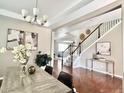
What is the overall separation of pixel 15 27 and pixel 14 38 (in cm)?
44

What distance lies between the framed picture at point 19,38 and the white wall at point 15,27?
135 millimetres

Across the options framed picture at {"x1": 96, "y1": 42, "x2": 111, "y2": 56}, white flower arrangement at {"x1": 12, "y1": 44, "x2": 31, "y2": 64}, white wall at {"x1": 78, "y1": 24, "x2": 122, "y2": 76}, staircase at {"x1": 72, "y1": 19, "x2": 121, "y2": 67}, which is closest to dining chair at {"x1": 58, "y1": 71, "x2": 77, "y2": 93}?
white flower arrangement at {"x1": 12, "y1": 44, "x2": 31, "y2": 64}

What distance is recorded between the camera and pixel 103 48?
4984mm

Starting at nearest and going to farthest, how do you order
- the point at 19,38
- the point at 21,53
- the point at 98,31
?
1. the point at 21,53
2. the point at 19,38
3. the point at 98,31

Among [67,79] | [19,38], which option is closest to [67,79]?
[67,79]

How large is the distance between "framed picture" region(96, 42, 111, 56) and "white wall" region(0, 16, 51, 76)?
8.68 feet

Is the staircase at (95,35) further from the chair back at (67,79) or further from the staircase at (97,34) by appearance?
the chair back at (67,79)

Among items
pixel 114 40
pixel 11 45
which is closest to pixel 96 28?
pixel 114 40

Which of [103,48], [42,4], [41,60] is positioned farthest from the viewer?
[103,48]

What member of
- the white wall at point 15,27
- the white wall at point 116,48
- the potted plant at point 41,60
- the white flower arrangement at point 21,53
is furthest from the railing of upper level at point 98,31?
the white flower arrangement at point 21,53

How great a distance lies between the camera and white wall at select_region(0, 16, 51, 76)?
3488 mm

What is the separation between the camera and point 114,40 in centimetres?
453

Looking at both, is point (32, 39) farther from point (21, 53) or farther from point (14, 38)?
point (21, 53)

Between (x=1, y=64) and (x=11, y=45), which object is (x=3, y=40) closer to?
(x=11, y=45)
